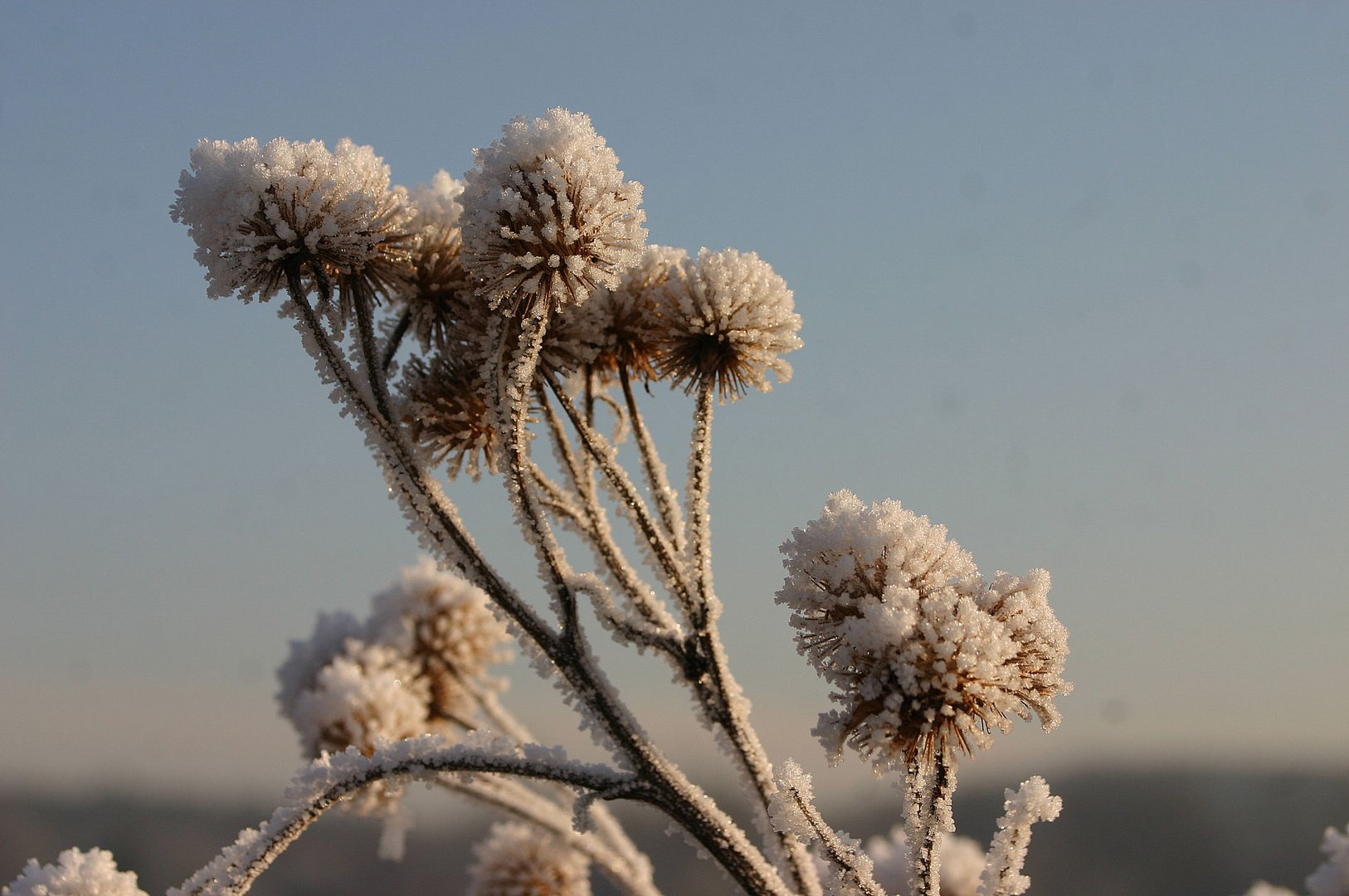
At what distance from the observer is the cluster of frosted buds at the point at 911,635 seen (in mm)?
1859

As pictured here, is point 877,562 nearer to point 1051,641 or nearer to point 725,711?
point 1051,641

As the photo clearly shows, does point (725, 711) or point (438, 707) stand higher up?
point (438, 707)

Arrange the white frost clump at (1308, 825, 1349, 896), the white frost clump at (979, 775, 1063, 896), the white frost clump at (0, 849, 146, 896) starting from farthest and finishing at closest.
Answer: the white frost clump at (0, 849, 146, 896), the white frost clump at (979, 775, 1063, 896), the white frost clump at (1308, 825, 1349, 896)

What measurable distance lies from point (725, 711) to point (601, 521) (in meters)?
0.53

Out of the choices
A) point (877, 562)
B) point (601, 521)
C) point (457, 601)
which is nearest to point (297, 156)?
point (601, 521)

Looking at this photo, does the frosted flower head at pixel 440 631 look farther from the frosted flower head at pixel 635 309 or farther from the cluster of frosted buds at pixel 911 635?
the cluster of frosted buds at pixel 911 635

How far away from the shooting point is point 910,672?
1.84 m

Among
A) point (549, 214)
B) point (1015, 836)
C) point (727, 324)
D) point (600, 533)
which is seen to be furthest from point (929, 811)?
point (549, 214)

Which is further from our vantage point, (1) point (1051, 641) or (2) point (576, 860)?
(2) point (576, 860)

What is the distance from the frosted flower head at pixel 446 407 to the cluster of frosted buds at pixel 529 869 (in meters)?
1.87

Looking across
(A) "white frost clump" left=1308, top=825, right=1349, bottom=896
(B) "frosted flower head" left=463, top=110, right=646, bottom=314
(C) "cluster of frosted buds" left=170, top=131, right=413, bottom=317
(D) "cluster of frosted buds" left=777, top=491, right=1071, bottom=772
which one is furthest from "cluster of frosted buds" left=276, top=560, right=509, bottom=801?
(A) "white frost clump" left=1308, top=825, right=1349, bottom=896

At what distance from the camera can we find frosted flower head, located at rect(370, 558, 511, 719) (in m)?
4.31

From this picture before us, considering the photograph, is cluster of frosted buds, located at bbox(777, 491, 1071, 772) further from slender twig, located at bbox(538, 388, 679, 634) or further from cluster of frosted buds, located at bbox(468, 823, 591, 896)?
cluster of frosted buds, located at bbox(468, 823, 591, 896)

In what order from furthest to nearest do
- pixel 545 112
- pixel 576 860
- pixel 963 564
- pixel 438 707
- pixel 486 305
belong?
pixel 438 707, pixel 576 860, pixel 486 305, pixel 545 112, pixel 963 564
